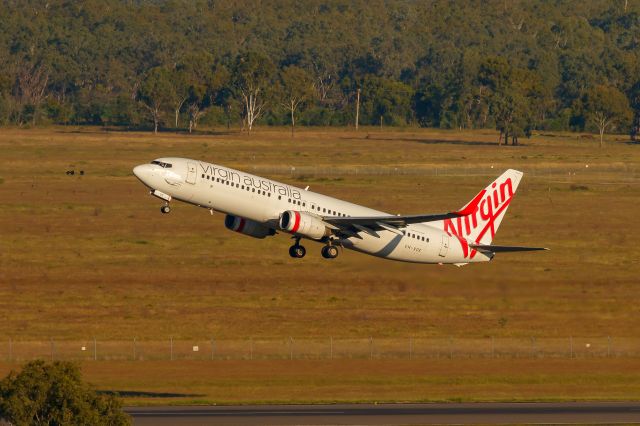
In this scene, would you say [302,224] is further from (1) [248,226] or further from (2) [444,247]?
(2) [444,247]

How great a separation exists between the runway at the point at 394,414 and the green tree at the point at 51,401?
41.3 feet

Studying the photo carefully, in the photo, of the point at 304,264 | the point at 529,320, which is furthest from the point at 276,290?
the point at 529,320

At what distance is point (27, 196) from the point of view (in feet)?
547

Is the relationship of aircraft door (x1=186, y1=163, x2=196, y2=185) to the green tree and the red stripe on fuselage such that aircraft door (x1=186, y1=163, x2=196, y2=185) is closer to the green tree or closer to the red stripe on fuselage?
the red stripe on fuselage

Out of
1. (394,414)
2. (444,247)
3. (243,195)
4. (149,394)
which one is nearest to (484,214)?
(444,247)

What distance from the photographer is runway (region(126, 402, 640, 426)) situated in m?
81.5

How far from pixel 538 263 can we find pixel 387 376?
38852 mm

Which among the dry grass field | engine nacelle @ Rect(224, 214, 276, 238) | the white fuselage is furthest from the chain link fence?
engine nacelle @ Rect(224, 214, 276, 238)

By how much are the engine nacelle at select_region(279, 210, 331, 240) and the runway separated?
40.4 feet

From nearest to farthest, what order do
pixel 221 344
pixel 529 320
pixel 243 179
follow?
pixel 243 179
pixel 221 344
pixel 529 320

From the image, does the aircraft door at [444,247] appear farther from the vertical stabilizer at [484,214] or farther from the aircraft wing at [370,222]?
the aircraft wing at [370,222]

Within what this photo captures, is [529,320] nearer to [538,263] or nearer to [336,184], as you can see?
[538,263]

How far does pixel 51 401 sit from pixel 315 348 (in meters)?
36.5

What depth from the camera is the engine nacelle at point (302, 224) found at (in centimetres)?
7506
